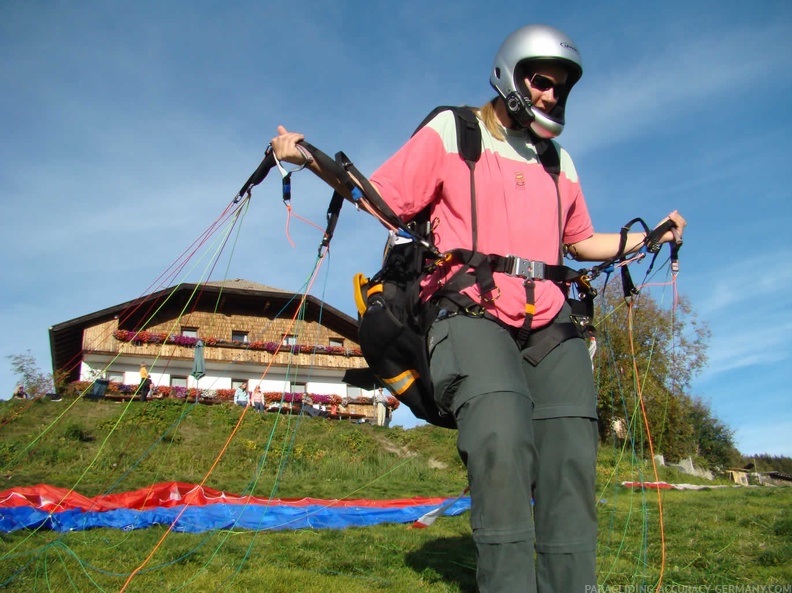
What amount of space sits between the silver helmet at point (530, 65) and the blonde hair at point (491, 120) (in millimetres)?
95

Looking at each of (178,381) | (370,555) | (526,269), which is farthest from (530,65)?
(178,381)

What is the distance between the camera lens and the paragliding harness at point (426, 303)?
283cm

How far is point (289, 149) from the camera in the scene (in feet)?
9.77

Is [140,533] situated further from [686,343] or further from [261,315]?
[686,343]

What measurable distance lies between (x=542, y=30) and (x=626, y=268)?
1352 millimetres

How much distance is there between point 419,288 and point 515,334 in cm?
51

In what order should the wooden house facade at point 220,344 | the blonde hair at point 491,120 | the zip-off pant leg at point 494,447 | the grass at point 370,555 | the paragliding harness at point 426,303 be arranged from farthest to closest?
the wooden house facade at point 220,344 < the grass at point 370,555 < the blonde hair at point 491,120 < the paragliding harness at point 426,303 < the zip-off pant leg at point 494,447

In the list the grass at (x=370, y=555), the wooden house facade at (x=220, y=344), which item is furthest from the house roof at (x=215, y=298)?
the grass at (x=370, y=555)

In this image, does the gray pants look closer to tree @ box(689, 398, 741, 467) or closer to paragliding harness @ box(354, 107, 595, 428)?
paragliding harness @ box(354, 107, 595, 428)

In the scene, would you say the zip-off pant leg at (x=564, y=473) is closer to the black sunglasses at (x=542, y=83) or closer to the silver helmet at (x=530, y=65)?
the silver helmet at (x=530, y=65)

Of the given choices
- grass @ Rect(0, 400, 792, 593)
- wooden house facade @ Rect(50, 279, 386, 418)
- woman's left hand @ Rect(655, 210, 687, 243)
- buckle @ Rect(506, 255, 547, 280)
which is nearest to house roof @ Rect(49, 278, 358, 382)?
wooden house facade @ Rect(50, 279, 386, 418)

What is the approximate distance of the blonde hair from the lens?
10.7 feet

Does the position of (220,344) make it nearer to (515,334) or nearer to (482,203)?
(482,203)

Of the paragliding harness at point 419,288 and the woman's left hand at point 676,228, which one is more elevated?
the woman's left hand at point 676,228
